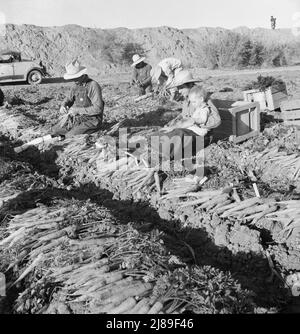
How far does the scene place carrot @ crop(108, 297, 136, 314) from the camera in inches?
106

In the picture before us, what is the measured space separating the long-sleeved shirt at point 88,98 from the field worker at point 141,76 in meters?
4.76

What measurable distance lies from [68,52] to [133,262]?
114ft

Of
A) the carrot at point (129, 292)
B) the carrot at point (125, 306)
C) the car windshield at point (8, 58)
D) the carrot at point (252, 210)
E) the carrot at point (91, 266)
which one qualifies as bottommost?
the carrot at point (125, 306)

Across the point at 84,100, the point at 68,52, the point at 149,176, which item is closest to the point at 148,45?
the point at 68,52

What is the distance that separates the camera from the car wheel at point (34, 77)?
19.0 m

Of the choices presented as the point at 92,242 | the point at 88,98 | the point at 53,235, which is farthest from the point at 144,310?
the point at 88,98

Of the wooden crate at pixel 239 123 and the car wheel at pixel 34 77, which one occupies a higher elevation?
the car wheel at pixel 34 77

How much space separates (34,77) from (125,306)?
17.8 m

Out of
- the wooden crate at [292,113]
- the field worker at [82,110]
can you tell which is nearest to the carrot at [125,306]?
the field worker at [82,110]

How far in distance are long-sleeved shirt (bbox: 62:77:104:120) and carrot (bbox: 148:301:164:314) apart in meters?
5.09

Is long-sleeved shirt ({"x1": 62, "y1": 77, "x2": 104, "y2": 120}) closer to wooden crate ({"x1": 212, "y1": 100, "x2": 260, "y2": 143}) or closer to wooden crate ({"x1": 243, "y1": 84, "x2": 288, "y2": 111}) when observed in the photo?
wooden crate ({"x1": 212, "y1": 100, "x2": 260, "y2": 143})

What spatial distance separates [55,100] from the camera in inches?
513

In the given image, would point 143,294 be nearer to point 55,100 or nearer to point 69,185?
point 69,185

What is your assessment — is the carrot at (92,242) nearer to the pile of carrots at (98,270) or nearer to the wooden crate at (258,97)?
the pile of carrots at (98,270)
